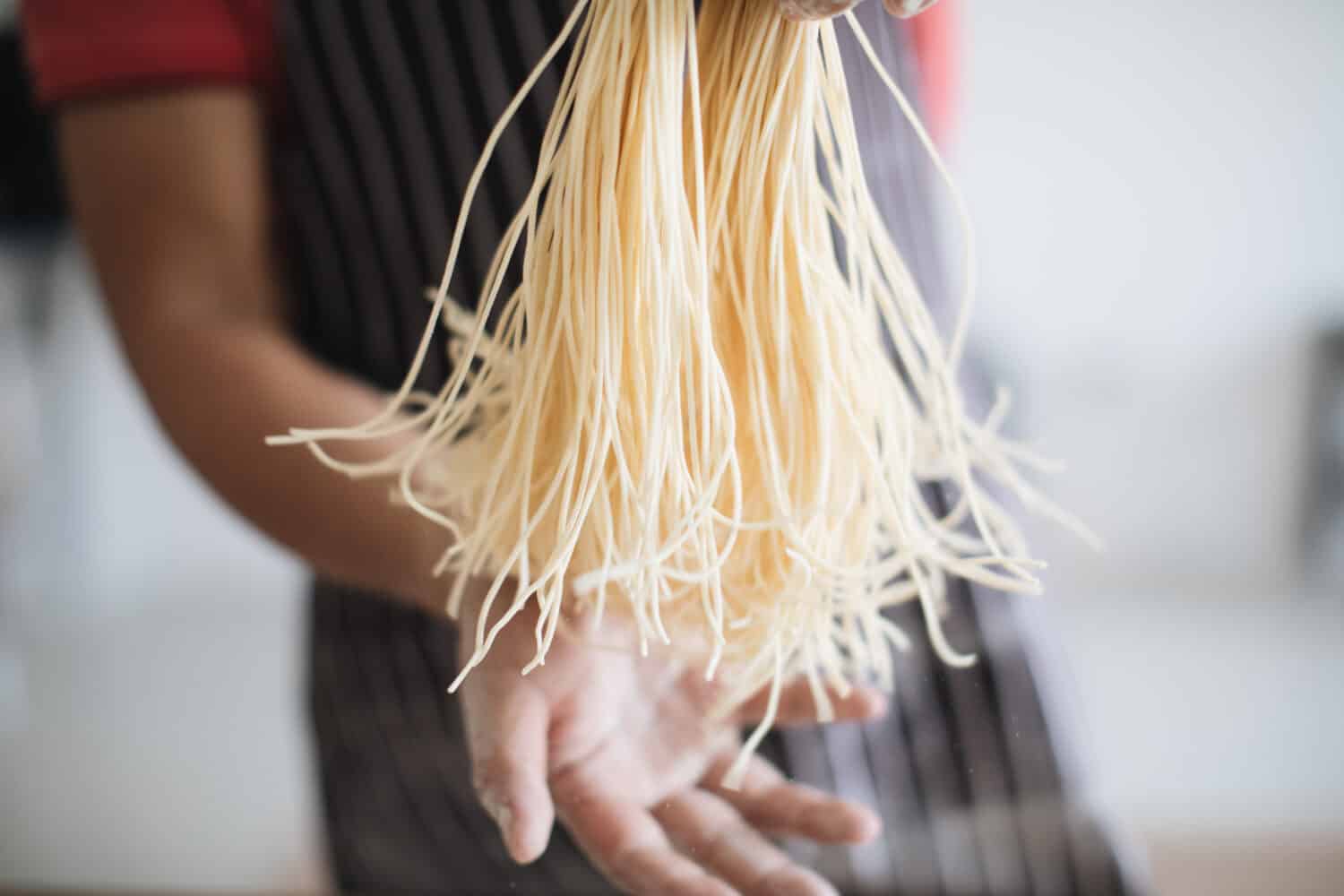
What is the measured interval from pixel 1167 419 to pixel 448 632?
32 centimetres

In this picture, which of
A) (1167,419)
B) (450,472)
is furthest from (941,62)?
(450,472)

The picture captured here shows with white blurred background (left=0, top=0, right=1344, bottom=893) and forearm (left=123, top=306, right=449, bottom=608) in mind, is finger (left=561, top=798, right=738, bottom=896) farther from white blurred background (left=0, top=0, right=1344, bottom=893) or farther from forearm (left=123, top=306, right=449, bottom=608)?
white blurred background (left=0, top=0, right=1344, bottom=893)

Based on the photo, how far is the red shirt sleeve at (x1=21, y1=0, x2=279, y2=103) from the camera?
0.42 metres

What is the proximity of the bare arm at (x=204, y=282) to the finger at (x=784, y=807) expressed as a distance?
5.9 inches

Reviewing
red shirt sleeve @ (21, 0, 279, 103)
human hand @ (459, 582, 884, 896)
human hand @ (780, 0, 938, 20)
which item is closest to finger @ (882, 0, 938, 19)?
human hand @ (780, 0, 938, 20)

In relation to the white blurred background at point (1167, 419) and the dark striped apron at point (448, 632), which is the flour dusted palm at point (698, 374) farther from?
the white blurred background at point (1167, 419)

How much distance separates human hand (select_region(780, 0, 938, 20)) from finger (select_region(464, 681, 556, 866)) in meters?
0.18

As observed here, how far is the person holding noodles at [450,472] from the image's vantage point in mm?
286

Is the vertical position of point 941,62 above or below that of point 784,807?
above

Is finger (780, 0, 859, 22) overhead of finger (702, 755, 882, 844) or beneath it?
overhead

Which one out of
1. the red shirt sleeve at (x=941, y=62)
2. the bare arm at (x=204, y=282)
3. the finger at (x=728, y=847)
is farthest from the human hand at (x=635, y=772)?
the red shirt sleeve at (x=941, y=62)

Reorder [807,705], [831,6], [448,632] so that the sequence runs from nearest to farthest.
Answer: [831,6]
[807,705]
[448,632]

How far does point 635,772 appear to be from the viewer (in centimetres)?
29

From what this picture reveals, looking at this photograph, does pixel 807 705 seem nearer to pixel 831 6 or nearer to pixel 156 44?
pixel 831 6
